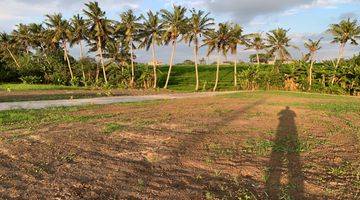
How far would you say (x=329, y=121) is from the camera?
16.4 metres

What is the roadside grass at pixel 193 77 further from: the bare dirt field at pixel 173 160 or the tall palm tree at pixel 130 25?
the bare dirt field at pixel 173 160

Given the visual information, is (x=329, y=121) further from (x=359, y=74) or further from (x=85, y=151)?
(x=359, y=74)

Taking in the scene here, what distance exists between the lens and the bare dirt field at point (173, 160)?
6621 millimetres

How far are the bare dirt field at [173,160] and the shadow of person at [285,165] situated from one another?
0.02m

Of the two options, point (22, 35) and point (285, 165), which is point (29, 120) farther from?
point (22, 35)

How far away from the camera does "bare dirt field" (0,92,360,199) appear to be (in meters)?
6.62

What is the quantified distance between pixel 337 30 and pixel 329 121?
43694mm

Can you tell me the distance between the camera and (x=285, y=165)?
8625mm

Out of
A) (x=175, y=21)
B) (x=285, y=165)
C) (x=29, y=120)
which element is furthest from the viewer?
(x=175, y=21)

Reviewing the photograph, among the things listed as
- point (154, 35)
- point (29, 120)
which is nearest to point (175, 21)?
point (154, 35)

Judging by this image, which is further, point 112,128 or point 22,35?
point 22,35

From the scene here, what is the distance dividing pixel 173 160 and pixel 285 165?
2.26 meters

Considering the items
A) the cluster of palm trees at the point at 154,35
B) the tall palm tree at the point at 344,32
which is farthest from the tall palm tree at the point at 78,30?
the tall palm tree at the point at 344,32

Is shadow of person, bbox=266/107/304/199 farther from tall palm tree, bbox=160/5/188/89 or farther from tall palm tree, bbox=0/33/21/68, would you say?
tall palm tree, bbox=0/33/21/68
